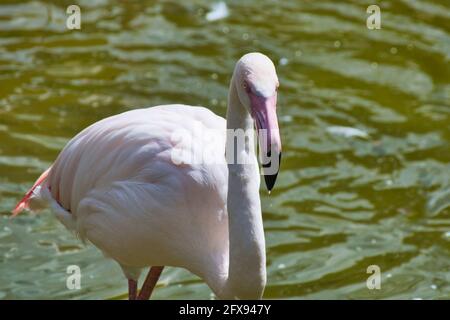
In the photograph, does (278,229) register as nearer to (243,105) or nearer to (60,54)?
(243,105)

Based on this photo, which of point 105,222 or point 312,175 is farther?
point 312,175

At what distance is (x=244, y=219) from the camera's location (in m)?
4.20

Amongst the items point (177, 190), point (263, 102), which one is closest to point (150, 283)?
point (177, 190)

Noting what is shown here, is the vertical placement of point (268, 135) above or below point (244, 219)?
above

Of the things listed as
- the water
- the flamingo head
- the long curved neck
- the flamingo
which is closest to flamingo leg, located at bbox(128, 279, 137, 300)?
the flamingo

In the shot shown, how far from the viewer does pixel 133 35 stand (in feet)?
30.3

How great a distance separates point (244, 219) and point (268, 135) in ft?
1.62

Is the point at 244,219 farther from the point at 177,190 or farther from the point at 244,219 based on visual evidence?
the point at 177,190

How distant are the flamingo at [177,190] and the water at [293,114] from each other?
0.96 meters

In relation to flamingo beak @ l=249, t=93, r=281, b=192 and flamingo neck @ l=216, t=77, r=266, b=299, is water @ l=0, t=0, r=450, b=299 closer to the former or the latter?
flamingo neck @ l=216, t=77, r=266, b=299

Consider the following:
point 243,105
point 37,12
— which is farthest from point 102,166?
point 37,12

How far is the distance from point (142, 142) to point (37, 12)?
509 cm

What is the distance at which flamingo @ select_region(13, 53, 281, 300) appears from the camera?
418cm

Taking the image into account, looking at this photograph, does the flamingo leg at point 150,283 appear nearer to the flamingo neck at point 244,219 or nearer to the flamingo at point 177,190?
the flamingo at point 177,190
